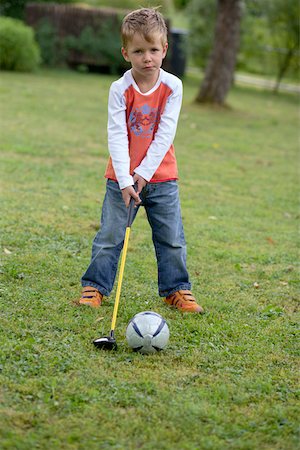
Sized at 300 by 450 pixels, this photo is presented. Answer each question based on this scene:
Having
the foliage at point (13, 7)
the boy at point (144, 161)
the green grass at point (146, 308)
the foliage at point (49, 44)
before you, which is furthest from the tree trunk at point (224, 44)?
the boy at point (144, 161)

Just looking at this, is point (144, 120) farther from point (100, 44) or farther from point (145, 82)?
point (100, 44)

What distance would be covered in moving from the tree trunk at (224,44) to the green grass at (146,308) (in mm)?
5484

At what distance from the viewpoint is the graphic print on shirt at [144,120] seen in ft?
14.6

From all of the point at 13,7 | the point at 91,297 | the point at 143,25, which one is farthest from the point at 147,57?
the point at 13,7

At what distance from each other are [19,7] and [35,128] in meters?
12.6

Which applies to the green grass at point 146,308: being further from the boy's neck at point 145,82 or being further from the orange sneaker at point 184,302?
the boy's neck at point 145,82

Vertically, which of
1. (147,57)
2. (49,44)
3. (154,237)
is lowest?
(49,44)

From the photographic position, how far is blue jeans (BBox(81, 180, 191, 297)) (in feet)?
15.0

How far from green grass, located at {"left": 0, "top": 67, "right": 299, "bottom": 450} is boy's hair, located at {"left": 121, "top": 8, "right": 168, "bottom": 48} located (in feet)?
5.23

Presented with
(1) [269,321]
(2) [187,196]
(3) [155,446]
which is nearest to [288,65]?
(2) [187,196]

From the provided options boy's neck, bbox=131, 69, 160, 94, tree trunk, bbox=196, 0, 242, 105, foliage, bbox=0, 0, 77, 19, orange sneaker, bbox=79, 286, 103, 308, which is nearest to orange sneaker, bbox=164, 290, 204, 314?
orange sneaker, bbox=79, 286, 103, 308

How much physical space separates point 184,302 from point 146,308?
0.24 m

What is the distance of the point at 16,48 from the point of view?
18406 mm

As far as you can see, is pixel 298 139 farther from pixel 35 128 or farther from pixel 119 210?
pixel 119 210
